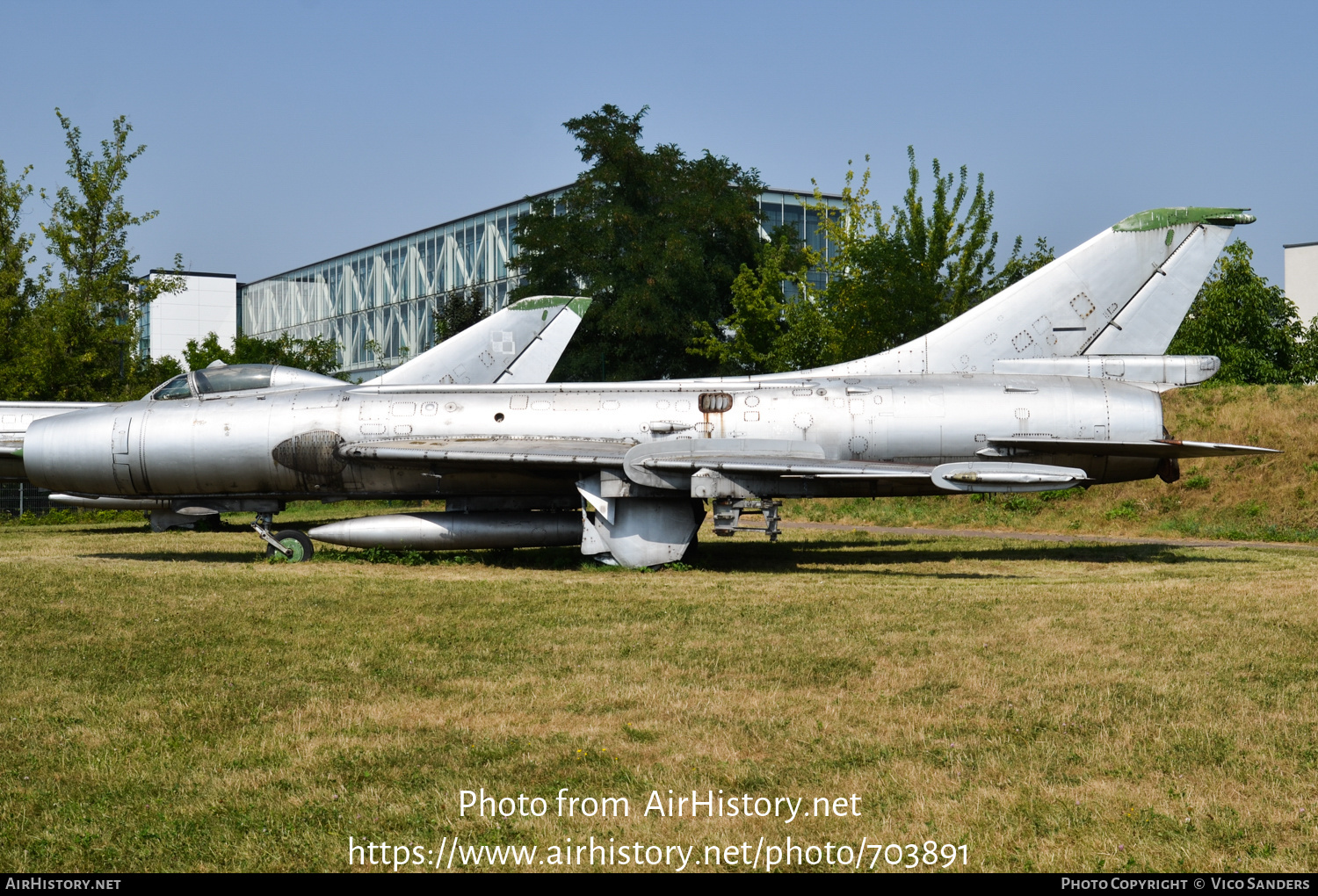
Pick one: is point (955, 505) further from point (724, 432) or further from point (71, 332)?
point (71, 332)

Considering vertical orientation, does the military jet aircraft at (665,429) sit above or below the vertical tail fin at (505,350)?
below

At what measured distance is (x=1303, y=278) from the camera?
52.1 m

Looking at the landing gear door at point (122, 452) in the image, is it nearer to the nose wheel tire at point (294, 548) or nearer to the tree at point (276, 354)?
the nose wheel tire at point (294, 548)

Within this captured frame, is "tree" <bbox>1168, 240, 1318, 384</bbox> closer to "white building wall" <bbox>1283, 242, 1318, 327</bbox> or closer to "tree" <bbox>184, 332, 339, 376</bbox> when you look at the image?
"white building wall" <bbox>1283, 242, 1318, 327</bbox>

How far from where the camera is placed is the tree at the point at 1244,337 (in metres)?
34.6

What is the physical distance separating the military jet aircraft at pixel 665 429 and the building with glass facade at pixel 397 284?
32637mm

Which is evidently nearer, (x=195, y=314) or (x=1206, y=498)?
(x=1206, y=498)

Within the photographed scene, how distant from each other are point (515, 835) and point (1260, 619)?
7674 mm

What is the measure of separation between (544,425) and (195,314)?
67156 mm

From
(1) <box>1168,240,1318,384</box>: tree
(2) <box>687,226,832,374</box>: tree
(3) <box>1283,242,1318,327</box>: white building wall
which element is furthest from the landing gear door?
(3) <box>1283,242,1318,327</box>: white building wall

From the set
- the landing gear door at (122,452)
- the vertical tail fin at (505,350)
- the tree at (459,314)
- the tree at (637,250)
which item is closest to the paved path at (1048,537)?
the vertical tail fin at (505,350)

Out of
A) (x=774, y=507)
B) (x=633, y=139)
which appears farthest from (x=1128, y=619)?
(x=633, y=139)

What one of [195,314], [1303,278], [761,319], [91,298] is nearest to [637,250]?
[761,319]

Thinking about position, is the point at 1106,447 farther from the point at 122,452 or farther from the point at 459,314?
the point at 459,314
